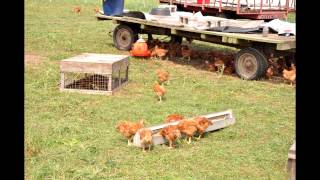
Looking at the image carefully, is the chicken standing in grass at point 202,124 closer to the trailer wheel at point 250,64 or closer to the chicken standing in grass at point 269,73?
the trailer wheel at point 250,64

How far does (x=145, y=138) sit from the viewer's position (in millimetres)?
5512

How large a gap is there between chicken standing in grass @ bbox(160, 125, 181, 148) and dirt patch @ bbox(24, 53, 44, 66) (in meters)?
5.76

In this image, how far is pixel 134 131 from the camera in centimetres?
572

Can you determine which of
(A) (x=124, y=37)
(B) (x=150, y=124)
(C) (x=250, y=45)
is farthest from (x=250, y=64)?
(A) (x=124, y=37)

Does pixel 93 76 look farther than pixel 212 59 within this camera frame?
No

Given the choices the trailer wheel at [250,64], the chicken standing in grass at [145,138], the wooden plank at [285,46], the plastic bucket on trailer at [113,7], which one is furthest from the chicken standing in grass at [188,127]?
the plastic bucket on trailer at [113,7]

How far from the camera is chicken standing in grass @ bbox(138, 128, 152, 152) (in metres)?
5.51

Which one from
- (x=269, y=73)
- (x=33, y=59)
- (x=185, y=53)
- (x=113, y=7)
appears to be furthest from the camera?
(x=185, y=53)

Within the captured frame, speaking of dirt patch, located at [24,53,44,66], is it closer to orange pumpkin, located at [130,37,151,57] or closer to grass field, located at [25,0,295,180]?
grass field, located at [25,0,295,180]

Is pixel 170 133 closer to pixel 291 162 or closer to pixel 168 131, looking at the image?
pixel 168 131

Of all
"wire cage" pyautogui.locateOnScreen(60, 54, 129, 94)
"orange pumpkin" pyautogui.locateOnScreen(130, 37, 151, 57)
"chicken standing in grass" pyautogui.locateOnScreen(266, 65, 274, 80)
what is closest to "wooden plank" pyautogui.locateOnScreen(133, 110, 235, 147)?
"wire cage" pyautogui.locateOnScreen(60, 54, 129, 94)

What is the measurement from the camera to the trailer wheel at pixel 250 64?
9773 millimetres

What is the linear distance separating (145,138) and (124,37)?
777cm

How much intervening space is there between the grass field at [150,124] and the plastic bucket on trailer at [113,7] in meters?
1.20
